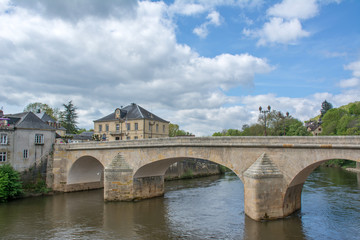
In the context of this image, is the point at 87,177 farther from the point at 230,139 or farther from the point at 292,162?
the point at 292,162

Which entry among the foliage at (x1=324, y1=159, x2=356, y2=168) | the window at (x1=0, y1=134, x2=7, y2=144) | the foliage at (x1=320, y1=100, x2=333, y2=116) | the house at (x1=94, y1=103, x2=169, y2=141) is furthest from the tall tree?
the foliage at (x1=320, y1=100, x2=333, y2=116)

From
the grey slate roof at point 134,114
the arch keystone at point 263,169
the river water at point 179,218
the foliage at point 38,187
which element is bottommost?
the river water at point 179,218

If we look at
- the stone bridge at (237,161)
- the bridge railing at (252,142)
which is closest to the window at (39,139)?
the stone bridge at (237,161)

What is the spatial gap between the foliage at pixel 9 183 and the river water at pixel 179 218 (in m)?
0.93

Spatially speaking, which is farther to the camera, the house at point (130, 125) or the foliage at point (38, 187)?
the house at point (130, 125)

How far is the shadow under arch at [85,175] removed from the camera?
107 feet

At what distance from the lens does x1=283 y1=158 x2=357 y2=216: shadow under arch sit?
58.8 feet

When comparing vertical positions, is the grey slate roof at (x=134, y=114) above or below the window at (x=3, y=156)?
above

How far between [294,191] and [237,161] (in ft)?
13.7

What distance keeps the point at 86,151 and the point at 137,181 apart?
7.84 meters

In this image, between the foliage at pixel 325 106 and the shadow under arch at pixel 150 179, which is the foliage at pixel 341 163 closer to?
the shadow under arch at pixel 150 179

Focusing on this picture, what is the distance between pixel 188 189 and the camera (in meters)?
32.6

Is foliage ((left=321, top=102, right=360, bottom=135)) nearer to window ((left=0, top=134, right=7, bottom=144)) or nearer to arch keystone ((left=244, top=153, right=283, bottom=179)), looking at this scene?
arch keystone ((left=244, top=153, right=283, bottom=179))

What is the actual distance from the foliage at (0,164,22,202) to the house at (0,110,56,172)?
1.45 metres
